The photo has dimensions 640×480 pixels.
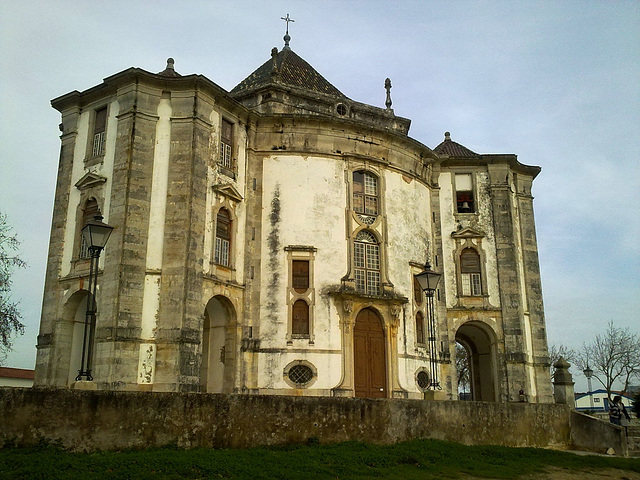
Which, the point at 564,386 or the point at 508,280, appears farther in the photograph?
the point at 508,280

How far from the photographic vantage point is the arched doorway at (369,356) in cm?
2550

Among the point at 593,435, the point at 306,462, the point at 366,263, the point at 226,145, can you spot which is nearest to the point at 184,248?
the point at 226,145

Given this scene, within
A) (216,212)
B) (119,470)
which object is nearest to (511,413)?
(119,470)

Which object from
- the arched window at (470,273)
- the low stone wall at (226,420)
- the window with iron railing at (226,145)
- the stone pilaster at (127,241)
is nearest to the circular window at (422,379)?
the arched window at (470,273)

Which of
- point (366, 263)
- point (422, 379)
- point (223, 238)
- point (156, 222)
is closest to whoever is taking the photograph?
point (156, 222)

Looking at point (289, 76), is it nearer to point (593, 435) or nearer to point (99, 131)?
point (99, 131)

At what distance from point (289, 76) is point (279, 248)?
9564mm

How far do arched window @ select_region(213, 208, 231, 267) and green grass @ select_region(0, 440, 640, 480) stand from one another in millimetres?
12556

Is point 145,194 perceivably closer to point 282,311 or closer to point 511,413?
point 282,311

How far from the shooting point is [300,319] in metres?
25.4

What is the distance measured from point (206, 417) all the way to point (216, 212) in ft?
44.7

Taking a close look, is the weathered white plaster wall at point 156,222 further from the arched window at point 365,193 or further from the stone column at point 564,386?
the stone column at point 564,386

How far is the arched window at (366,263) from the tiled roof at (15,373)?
107ft

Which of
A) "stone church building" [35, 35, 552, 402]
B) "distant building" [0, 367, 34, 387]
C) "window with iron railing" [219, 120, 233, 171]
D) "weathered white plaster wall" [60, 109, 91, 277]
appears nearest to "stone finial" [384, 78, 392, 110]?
"stone church building" [35, 35, 552, 402]
